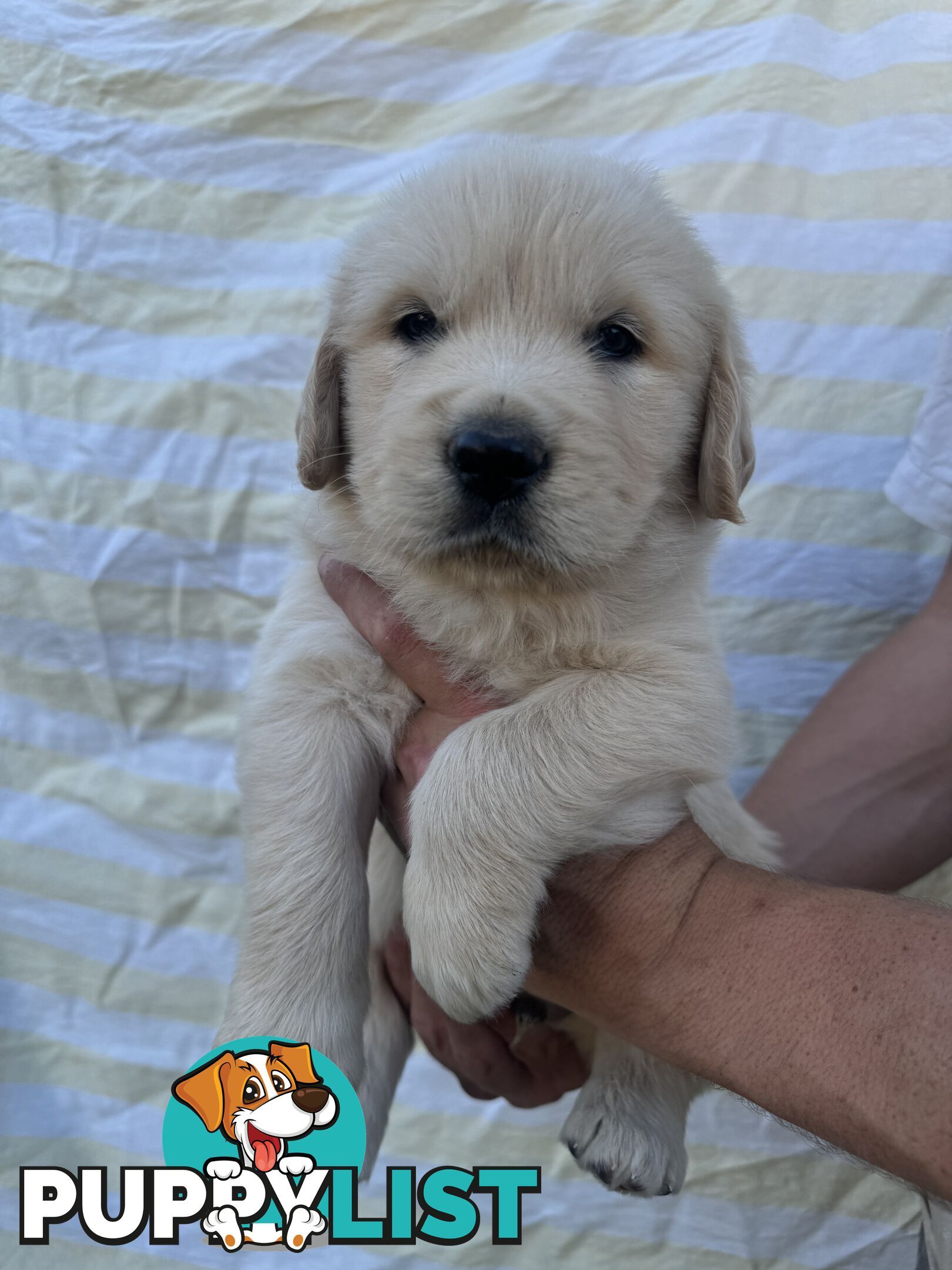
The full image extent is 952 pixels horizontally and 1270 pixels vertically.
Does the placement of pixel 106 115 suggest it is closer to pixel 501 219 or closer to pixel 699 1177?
pixel 501 219

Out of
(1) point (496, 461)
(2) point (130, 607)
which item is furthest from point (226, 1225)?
(2) point (130, 607)

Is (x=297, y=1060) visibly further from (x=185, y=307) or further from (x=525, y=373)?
(x=185, y=307)

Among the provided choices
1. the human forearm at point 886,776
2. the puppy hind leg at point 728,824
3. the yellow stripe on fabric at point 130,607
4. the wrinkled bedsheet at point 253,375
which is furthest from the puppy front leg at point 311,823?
the human forearm at point 886,776

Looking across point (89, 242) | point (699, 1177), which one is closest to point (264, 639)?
point (89, 242)

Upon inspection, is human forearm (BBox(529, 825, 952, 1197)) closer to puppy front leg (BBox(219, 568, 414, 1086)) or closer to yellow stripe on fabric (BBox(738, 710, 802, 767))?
puppy front leg (BBox(219, 568, 414, 1086))

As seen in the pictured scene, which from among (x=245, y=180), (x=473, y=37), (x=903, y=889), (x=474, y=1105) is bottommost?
(x=474, y=1105)
